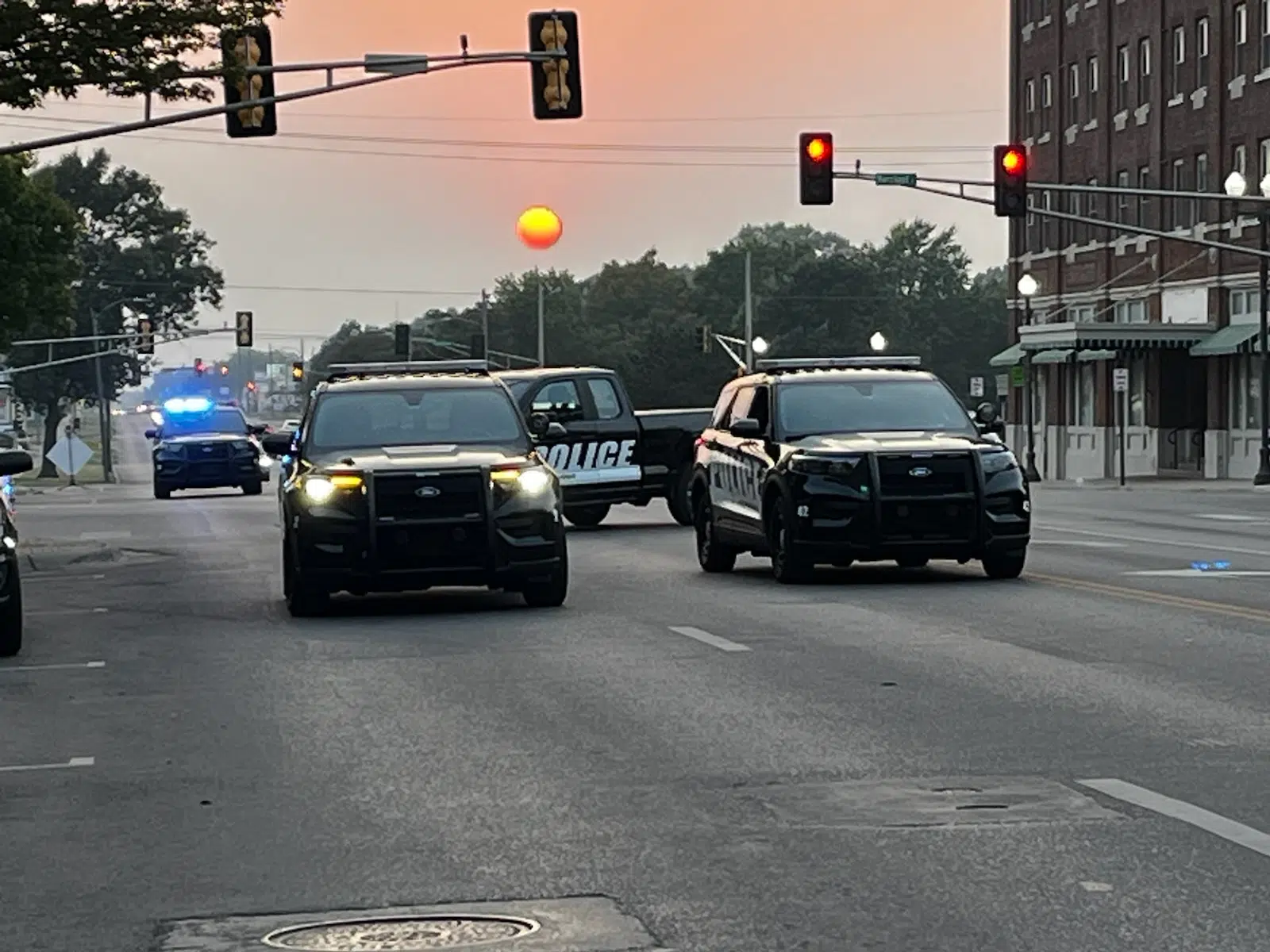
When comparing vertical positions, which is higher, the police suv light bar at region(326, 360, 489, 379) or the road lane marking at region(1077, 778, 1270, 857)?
the police suv light bar at region(326, 360, 489, 379)

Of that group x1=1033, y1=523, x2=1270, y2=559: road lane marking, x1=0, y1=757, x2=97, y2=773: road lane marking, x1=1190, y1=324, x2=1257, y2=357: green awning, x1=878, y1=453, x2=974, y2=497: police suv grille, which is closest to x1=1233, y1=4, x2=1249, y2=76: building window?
x1=1190, y1=324, x2=1257, y2=357: green awning

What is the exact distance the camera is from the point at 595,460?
Result: 32094mm

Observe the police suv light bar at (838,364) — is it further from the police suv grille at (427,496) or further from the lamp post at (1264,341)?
the lamp post at (1264,341)

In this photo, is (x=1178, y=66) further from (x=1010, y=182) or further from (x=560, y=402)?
(x=560, y=402)

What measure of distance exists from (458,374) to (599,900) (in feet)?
44.1

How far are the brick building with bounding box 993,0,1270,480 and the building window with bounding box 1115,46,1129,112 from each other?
0.07 metres

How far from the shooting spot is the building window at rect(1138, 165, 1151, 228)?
6769cm

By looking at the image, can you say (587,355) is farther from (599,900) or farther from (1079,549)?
(599,900)

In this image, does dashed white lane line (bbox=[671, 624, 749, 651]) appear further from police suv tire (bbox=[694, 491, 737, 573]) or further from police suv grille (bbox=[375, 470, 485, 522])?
police suv tire (bbox=[694, 491, 737, 573])

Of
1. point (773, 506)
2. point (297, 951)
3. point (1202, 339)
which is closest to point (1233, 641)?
point (773, 506)

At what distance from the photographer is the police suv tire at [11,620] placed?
1595 cm

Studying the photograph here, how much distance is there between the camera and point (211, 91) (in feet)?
101

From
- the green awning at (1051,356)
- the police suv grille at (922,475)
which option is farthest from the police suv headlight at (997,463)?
the green awning at (1051,356)

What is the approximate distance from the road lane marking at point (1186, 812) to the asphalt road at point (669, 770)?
0.02 metres
